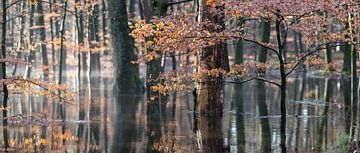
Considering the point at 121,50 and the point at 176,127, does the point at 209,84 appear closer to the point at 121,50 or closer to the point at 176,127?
the point at 176,127

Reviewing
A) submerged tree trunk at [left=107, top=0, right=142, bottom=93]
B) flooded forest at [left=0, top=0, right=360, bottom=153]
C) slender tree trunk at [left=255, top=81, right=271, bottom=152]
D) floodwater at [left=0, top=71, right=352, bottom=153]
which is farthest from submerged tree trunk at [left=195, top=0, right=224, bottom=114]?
submerged tree trunk at [left=107, top=0, right=142, bottom=93]

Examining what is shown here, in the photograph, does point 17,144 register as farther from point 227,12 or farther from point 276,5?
point 276,5

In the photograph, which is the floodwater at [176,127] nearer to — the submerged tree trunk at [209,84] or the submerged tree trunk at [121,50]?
the submerged tree trunk at [209,84]

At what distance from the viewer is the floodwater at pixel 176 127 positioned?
1273 cm

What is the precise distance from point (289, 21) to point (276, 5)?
1.73 meters

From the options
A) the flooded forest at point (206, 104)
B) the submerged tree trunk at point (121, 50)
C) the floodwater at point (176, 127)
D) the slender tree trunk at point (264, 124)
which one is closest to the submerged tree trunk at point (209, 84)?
the flooded forest at point (206, 104)

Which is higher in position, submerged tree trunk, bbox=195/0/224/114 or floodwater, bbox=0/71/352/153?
submerged tree trunk, bbox=195/0/224/114

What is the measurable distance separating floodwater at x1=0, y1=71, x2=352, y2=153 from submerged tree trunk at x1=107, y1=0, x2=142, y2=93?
1.93 metres

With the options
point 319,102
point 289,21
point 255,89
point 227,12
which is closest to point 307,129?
point 289,21

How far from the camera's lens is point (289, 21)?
12.7 meters

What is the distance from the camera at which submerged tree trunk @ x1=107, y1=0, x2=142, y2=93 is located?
82.6ft

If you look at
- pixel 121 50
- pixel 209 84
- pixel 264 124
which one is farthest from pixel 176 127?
pixel 121 50

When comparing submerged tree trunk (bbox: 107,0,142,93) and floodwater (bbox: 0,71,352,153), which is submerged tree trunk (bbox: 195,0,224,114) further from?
submerged tree trunk (bbox: 107,0,142,93)

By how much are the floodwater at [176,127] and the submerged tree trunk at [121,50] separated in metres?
1.93
